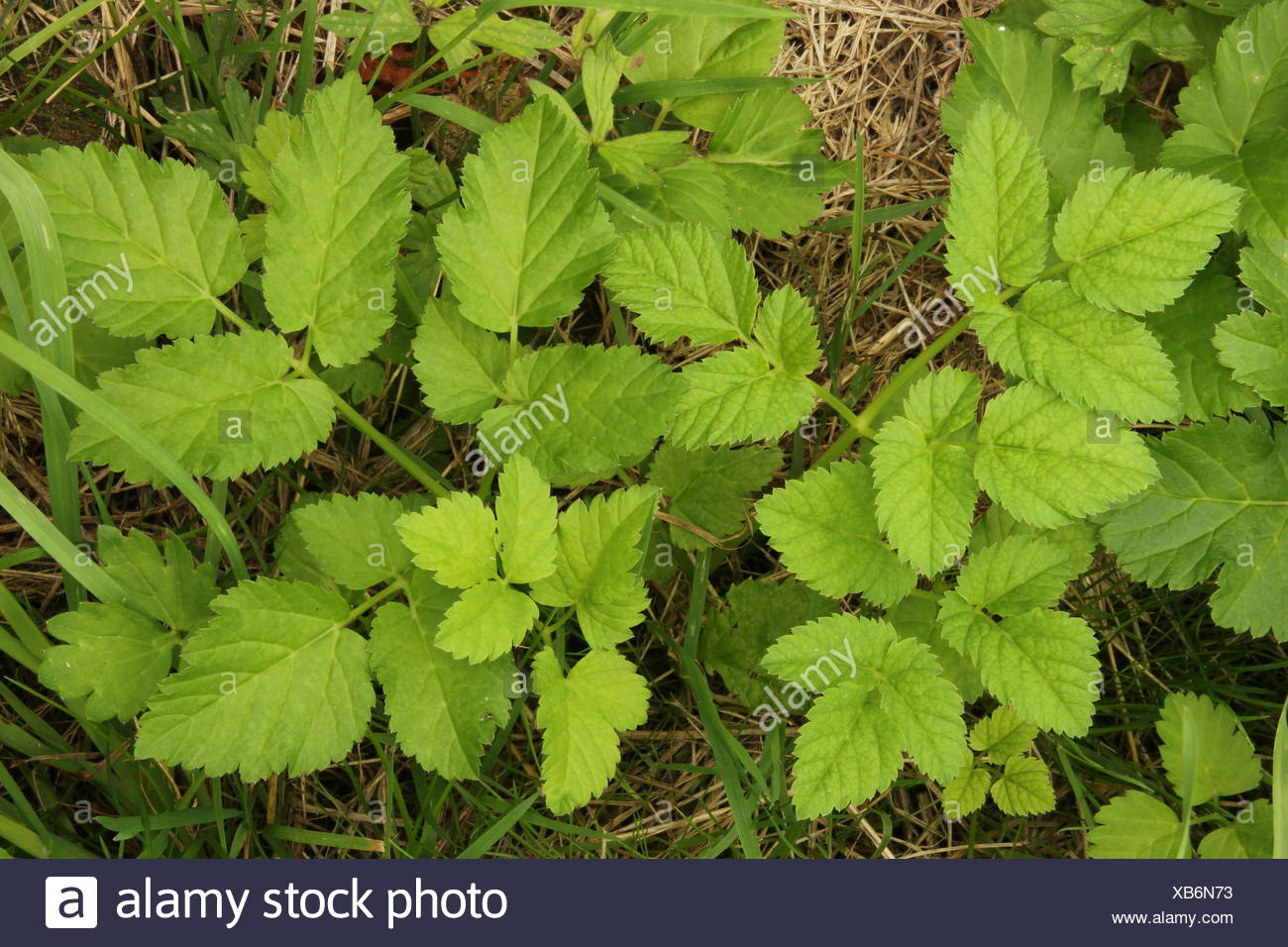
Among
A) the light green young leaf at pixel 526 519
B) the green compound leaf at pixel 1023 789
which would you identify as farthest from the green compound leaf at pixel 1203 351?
the light green young leaf at pixel 526 519

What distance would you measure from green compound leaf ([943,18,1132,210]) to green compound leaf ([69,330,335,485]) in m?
1.65

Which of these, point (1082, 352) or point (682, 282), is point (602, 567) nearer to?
point (682, 282)

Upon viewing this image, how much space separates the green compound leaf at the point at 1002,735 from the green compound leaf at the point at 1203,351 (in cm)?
82

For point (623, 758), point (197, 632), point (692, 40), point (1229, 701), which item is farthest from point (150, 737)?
point (1229, 701)

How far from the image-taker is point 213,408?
209cm

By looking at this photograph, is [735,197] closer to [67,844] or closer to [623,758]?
[623,758]

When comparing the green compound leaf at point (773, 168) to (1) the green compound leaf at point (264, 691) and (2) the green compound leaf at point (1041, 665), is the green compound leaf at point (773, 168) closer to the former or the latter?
(2) the green compound leaf at point (1041, 665)

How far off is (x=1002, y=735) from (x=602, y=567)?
1150 mm

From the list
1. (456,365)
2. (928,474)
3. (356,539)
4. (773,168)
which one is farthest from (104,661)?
(773,168)

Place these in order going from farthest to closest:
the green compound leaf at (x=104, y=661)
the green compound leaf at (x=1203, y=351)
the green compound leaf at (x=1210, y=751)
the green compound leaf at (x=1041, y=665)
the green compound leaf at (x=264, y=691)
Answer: the green compound leaf at (x=1210, y=751)
the green compound leaf at (x=1203, y=351)
the green compound leaf at (x=104, y=661)
the green compound leaf at (x=1041, y=665)
the green compound leaf at (x=264, y=691)

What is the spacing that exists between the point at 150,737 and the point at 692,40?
196cm

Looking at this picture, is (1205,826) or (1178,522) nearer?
(1178,522)

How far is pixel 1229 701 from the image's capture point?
9.18ft

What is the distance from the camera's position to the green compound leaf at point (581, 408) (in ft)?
6.97
